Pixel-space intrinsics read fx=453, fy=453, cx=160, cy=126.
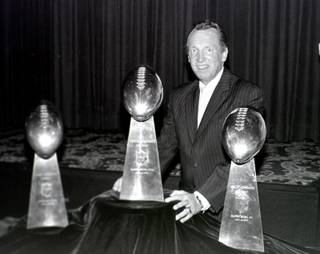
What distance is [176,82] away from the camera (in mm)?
5629

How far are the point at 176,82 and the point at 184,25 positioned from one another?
0.70 metres

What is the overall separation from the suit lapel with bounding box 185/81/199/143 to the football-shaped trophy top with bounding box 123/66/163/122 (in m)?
0.45

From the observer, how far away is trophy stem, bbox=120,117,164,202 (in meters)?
1.58

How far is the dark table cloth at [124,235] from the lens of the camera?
1.32m

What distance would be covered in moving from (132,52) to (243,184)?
453 centimetres

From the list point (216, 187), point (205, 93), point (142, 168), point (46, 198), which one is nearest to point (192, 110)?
point (205, 93)

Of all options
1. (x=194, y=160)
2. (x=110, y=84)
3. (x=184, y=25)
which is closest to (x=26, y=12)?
(x=110, y=84)

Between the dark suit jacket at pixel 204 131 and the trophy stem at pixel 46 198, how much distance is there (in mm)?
564

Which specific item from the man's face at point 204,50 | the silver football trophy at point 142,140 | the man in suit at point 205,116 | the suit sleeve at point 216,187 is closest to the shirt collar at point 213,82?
the man in suit at point 205,116

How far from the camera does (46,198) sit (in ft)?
5.17

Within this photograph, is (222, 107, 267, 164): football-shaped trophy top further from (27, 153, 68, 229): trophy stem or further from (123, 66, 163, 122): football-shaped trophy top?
(27, 153, 68, 229): trophy stem

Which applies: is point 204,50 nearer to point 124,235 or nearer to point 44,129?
point 44,129

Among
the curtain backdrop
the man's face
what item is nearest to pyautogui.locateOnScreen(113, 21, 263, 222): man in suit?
the man's face

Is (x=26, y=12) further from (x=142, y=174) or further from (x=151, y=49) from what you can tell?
(x=142, y=174)
